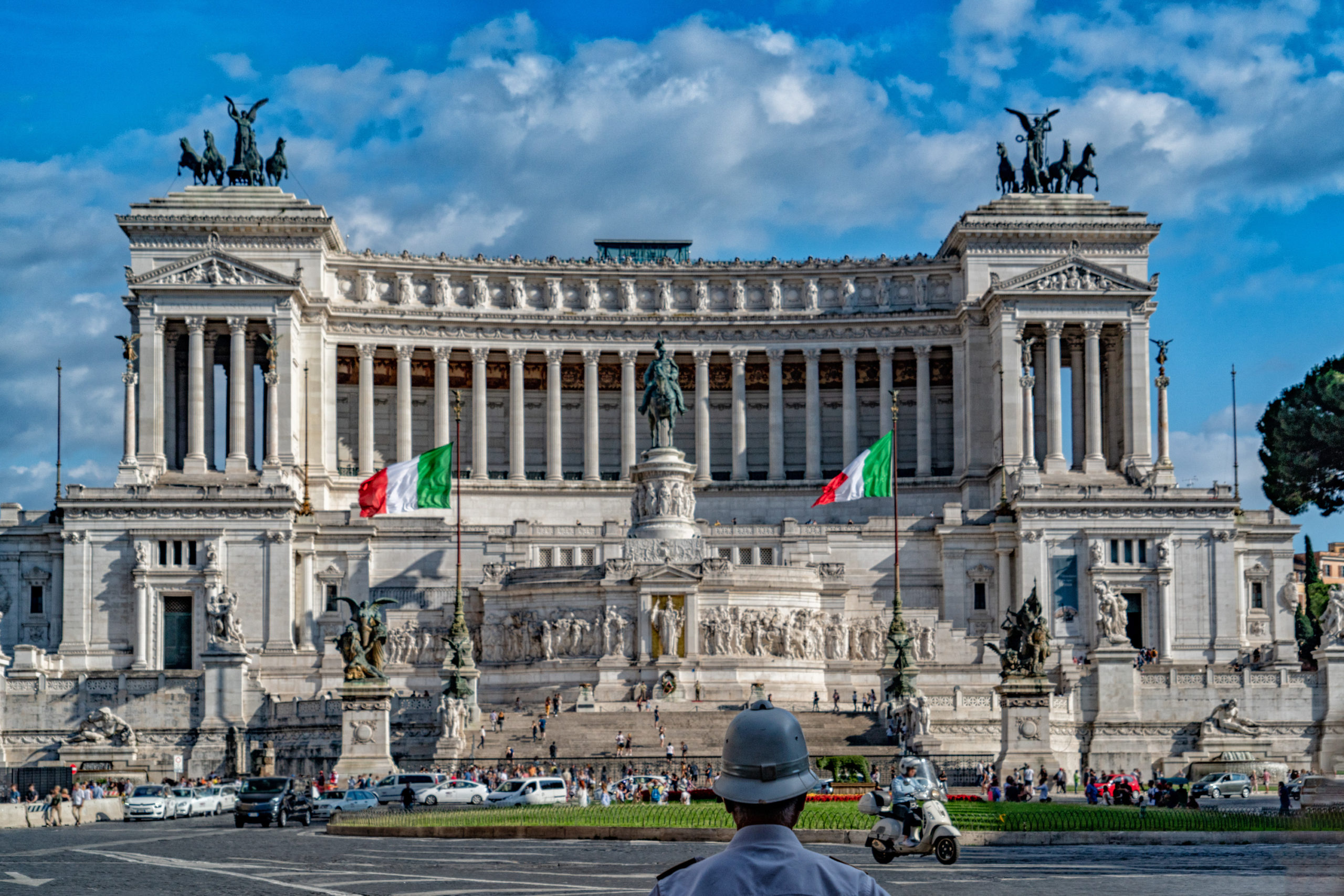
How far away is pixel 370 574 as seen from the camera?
99750 mm

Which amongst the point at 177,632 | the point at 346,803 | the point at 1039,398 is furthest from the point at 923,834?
the point at 1039,398

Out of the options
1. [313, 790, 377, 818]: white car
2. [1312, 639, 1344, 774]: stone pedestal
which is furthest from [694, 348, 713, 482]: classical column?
[313, 790, 377, 818]: white car

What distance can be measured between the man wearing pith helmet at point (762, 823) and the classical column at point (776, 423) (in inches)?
4345

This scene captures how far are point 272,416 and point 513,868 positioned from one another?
3055 inches

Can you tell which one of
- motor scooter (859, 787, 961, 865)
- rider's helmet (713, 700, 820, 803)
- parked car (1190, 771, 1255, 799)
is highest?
rider's helmet (713, 700, 820, 803)

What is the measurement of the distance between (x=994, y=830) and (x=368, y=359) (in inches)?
3083

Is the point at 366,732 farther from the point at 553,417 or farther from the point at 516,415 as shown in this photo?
the point at 553,417

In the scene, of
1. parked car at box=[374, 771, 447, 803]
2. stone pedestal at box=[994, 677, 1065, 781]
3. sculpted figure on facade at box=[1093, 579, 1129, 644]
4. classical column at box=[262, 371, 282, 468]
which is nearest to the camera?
parked car at box=[374, 771, 447, 803]

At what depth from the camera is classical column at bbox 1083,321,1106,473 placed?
113 m

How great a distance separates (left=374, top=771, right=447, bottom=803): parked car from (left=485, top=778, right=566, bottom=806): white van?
1858mm

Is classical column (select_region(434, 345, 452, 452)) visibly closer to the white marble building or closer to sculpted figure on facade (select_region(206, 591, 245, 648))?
the white marble building

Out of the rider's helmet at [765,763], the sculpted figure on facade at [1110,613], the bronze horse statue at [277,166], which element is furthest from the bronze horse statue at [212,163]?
the rider's helmet at [765,763]

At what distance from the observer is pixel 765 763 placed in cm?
795

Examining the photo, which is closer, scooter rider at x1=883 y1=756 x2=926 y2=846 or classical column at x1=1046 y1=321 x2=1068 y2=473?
scooter rider at x1=883 y1=756 x2=926 y2=846
